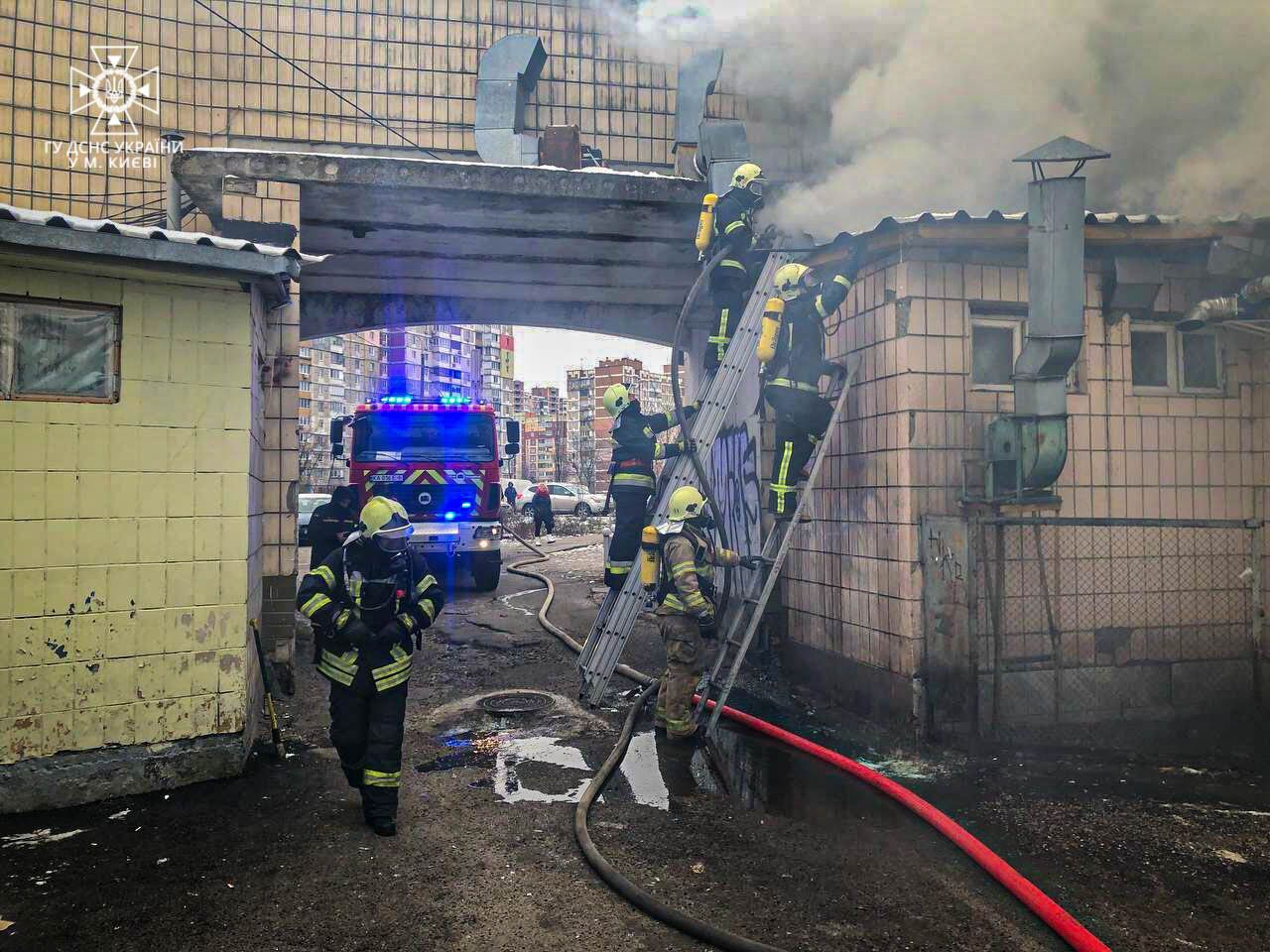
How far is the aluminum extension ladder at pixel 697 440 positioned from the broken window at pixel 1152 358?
2.98m

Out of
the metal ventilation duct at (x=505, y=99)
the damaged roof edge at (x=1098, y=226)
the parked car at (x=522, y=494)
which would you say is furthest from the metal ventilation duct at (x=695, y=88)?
the parked car at (x=522, y=494)

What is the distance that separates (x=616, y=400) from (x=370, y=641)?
11.5 ft

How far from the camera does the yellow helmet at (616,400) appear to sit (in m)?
6.96

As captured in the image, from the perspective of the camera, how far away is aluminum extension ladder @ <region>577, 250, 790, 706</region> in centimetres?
644

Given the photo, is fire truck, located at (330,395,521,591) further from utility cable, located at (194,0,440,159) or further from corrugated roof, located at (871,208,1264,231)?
corrugated roof, located at (871,208,1264,231)

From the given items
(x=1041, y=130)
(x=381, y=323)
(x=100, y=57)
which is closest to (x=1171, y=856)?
(x=1041, y=130)

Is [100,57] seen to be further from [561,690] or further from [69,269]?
[561,690]

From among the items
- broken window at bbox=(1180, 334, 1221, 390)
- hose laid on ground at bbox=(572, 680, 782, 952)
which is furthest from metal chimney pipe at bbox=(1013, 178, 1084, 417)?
hose laid on ground at bbox=(572, 680, 782, 952)

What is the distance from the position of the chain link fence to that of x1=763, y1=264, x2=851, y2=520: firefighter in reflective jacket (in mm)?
1391

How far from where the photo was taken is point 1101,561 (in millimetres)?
6301

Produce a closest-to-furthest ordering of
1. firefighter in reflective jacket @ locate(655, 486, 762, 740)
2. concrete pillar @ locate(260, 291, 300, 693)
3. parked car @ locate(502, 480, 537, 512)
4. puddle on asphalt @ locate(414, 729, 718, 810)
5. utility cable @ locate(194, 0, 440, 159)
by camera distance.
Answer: puddle on asphalt @ locate(414, 729, 718, 810) → firefighter in reflective jacket @ locate(655, 486, 762, 740) → concrete pillar @ locate(260, 291, 300, 693) → utility cable @ locate(194, 0, 440, 159) → parked car @ locate(502, 480, 537, 512)

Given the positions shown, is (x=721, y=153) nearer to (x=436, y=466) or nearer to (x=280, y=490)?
(x=280, y=490)

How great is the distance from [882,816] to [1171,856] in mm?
1363

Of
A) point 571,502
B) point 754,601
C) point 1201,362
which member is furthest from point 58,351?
point 571,502
